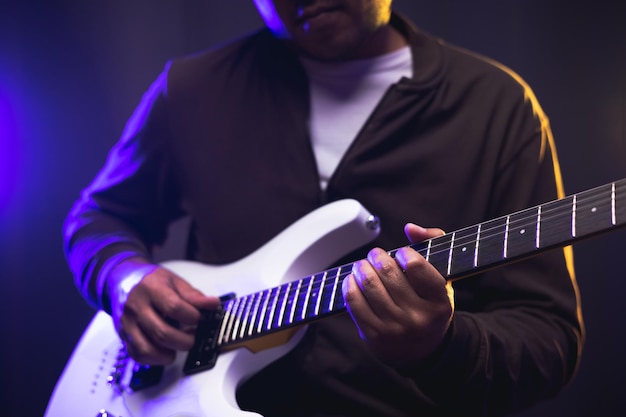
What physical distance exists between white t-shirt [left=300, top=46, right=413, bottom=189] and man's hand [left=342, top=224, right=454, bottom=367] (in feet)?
1.40

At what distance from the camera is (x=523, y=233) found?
0.86 m

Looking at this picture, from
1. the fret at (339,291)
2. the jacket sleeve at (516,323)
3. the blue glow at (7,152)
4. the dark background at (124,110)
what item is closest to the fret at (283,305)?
the fret at (339,291)

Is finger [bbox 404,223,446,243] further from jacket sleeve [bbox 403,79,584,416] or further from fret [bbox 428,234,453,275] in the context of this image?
jacket sleeve [bbox 403,79,584,416]

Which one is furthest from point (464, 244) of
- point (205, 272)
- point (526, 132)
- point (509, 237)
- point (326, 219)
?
point (205, 272)

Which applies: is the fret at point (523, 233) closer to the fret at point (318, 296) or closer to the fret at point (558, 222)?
the fret at point (558, 222)

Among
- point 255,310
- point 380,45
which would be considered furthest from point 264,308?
point 380,45

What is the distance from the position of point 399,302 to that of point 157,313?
0.46 m

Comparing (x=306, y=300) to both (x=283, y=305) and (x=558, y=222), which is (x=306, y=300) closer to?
(x=283, y=305)

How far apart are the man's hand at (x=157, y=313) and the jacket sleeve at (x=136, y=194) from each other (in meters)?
0.20

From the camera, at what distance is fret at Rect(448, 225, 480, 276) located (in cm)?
90

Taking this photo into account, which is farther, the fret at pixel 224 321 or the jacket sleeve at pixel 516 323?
the fret at pixel 224 321

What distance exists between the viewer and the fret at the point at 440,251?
36.2 inches

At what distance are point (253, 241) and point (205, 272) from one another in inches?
4.2

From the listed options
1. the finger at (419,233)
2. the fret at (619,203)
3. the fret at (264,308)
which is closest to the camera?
the fret at (619,203)
